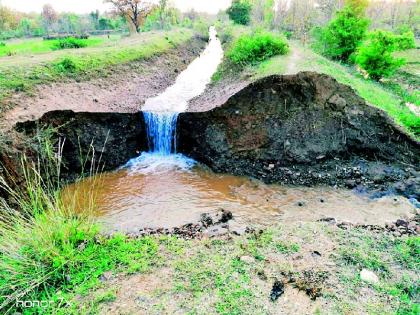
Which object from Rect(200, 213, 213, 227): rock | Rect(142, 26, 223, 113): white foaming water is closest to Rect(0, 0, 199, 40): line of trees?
Rect(142, 26, 223, 113): white foaming water

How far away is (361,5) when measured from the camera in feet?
56.2

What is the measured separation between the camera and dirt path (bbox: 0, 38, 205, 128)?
8711 mm

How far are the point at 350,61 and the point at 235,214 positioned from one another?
1445cm

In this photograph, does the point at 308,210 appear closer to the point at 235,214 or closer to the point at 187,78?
the point at 235,214

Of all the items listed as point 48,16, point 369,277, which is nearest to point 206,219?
point 369,277

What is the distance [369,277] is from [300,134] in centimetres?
536

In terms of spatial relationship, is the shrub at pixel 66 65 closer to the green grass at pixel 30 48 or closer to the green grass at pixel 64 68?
the green grass at pixel 64 68

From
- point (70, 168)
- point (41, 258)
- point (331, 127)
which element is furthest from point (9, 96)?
point (331, 127)

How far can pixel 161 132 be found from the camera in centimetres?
1009

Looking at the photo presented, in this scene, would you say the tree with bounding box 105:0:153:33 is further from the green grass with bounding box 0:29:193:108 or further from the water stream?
the water stream

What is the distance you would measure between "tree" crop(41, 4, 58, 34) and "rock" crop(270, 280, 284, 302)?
4753 cm

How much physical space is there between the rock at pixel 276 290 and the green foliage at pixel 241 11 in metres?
36.8

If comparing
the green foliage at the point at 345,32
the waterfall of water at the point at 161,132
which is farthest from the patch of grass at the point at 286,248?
the green foliage at the point at 345,32

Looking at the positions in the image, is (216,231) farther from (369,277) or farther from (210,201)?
(369,277)
